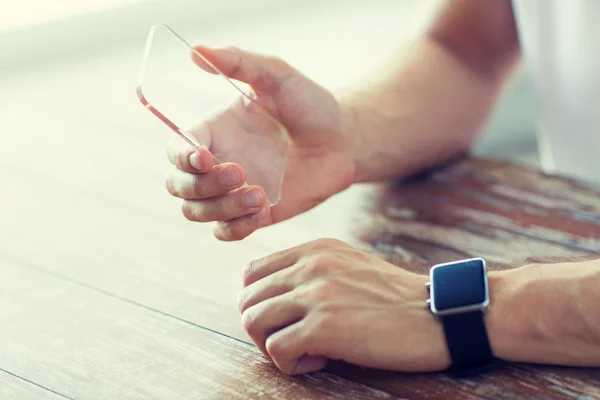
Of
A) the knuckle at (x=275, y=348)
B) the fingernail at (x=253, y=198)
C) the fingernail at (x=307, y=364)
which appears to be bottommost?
the fingernail at (x=307, y=364)

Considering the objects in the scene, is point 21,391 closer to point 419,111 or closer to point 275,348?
point 275,348

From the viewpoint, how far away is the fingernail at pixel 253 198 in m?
0.98

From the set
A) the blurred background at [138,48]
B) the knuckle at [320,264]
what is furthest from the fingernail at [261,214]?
the blurred background at [138,48]

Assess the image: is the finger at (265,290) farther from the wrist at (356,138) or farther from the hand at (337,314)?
the wrist at (356,138)

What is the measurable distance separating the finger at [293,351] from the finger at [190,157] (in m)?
0.21

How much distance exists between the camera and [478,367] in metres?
0.86

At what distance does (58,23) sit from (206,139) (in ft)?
4.62

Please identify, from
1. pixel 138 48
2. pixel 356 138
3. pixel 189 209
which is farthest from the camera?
pixel 138 48

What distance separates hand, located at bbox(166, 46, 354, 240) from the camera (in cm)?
99

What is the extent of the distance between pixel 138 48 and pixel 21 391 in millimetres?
1445

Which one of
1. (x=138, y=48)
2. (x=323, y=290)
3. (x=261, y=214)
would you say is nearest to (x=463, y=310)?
(x=323, y=290)

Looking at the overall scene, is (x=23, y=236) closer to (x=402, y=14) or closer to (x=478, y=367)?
(x=478, y=367)

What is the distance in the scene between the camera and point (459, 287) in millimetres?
881

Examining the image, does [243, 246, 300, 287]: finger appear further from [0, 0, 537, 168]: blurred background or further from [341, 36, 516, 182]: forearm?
[0, 0, 537, 168]: blurred background
